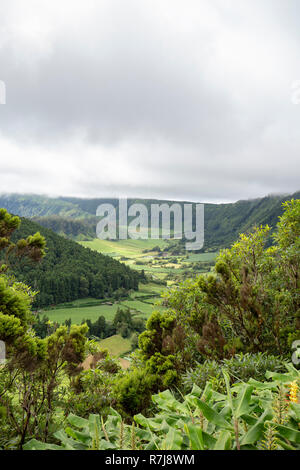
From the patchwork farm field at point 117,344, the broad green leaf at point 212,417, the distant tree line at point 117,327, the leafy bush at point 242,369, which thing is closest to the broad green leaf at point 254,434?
the broad green leaf at point 212,417

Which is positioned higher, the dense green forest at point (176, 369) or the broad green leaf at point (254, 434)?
the broad green leaf at point (254, 434)

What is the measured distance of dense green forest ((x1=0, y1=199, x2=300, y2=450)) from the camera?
1.29 m

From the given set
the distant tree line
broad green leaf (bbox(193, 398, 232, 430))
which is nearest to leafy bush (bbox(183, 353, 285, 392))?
broad green leaf (bbox(193, 398, 232, 430))

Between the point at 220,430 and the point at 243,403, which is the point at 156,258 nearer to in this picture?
the point at 243,403

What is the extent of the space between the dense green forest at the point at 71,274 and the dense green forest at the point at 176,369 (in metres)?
67.3

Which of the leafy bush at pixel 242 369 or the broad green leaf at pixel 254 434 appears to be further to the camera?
the leafy bush at pixel 242 369

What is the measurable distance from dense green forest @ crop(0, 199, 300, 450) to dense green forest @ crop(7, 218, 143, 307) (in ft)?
221

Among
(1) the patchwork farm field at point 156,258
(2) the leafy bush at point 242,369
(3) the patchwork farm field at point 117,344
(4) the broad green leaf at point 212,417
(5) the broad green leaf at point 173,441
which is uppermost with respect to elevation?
(4) the broad green leaf at point 212,417

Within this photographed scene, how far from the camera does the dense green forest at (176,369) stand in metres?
1.29

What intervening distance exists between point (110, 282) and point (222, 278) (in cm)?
8728

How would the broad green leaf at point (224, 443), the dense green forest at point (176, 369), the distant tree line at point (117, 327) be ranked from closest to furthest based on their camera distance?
1. the broad green leaf at point (224, 443)
2. the dense green forest at point (176, 369)
3. the distant tree line at point (117, 327)

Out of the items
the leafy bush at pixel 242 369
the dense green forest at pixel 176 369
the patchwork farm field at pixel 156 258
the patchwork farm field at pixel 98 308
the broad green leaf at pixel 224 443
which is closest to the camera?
the broad green leaf at pixel 224 443

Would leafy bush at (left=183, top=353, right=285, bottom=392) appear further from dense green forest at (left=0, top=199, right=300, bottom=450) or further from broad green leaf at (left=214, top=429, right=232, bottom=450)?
broad green leaf at (left=214, top=429, right=232, bottom=450)

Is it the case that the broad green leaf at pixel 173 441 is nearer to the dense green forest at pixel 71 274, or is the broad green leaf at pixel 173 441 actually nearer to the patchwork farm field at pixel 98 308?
the patchwork farm field at pixel 98 308
